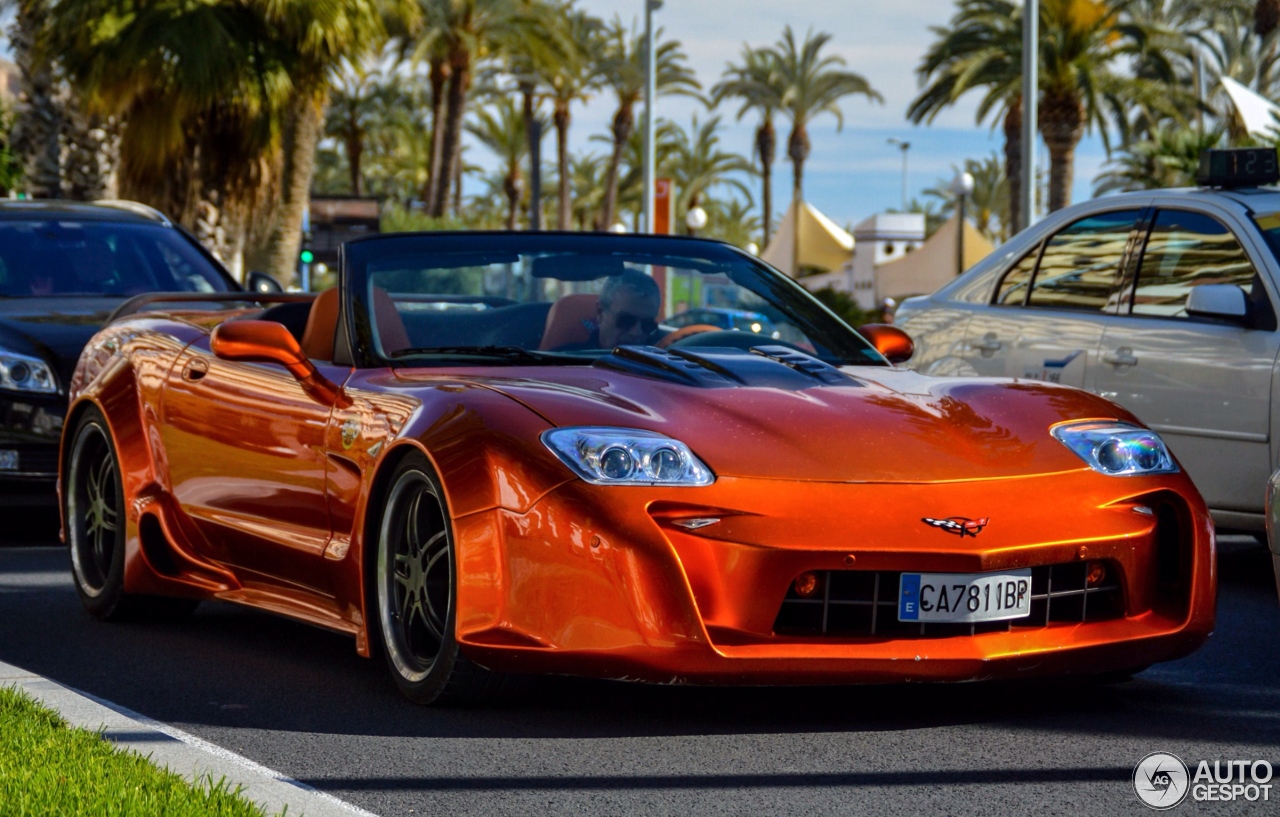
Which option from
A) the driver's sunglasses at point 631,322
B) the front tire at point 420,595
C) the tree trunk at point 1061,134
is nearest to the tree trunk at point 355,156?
the tree trunk at point 1061,134

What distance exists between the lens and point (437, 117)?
5203 centimetres

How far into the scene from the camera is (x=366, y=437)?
5316 millimetres

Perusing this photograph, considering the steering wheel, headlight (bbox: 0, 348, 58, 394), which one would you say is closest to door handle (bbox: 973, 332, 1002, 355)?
the steering wheel

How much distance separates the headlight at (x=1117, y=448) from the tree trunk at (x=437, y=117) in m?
44.2

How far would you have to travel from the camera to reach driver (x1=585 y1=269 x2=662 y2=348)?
590 cm

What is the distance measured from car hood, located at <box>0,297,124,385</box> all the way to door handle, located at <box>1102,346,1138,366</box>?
476cm

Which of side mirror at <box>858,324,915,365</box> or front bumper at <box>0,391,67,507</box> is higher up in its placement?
side mirror at <box>858,324,915,365</box>

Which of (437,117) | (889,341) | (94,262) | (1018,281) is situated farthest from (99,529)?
(437,117)

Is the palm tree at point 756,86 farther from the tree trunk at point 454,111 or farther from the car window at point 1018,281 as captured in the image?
the car window at point 1018,281

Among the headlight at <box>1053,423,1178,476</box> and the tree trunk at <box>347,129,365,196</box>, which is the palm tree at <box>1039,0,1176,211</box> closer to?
the headlight at <box>1053,423,1178,476</box>

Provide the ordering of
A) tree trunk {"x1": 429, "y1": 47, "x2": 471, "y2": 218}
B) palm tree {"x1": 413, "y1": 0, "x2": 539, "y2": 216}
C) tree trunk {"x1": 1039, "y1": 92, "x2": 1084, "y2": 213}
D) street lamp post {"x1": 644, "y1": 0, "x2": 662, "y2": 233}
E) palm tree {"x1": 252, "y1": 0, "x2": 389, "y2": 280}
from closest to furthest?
1. palm tree {"x1": 252, "y1": 0, "x2": 389, "y2": 280}
2. street lamp post {"x1": 644, "y1": 0, "x2": 662, "y2": 233}
3. tree trunk {"x1": 1039, "y1": 92, "x2": 1084, "y2": 213}
4. palm tree {"x1": 413, "y1": 0, "x2": 539, "y2": 216}
5. tree trunk {"x1": 429, "y1": 47, "x2": 471, "y2": 218}

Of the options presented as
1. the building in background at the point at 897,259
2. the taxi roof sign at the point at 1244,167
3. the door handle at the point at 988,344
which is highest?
the taxi roof sign at the point at 1244,167

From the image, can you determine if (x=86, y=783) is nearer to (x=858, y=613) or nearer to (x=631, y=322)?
(x=858, y=613)

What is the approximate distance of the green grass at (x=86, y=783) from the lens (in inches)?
149
